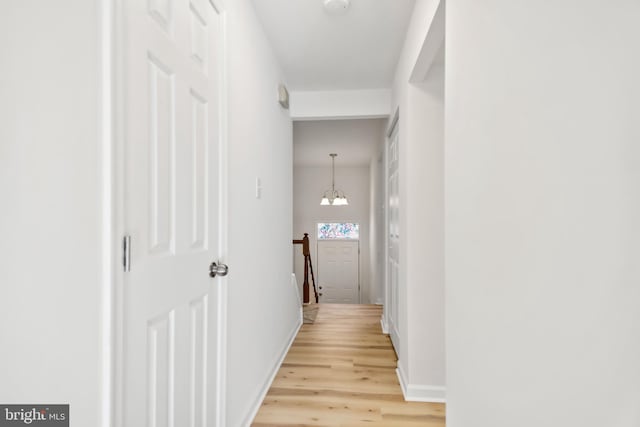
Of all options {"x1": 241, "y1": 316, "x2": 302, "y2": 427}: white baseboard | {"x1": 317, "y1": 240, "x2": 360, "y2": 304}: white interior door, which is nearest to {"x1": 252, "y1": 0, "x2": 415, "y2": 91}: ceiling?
{"x1": 241, "y1": 316, "x2": 302, "y2": 427}: white baseboard

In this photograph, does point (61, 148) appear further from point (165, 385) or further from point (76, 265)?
point (165, 385)

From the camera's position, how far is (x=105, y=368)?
853 mm

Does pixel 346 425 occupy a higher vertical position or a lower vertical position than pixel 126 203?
lower

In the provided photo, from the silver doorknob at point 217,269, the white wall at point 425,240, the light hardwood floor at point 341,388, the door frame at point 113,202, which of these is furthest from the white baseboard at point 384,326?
the door frame at point 113,202

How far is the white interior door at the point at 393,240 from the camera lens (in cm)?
321

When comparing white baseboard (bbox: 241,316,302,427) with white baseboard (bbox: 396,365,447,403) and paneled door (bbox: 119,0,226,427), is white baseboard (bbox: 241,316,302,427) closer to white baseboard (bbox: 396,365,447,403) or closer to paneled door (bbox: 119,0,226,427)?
paneled door (bbox: 119,0,226,427)

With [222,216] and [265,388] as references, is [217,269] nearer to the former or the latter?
[222,216]

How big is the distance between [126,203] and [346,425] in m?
1.82

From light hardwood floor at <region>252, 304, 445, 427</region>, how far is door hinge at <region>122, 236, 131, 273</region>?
159 centimetres

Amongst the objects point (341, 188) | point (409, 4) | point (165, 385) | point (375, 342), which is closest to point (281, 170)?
point (409, 4)

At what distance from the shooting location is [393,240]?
345cm

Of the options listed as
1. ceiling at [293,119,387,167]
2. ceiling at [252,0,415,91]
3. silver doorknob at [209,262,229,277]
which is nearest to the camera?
silver doorknob at [209,262,229,277]

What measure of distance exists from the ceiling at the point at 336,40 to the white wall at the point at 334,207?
4861 millimetres

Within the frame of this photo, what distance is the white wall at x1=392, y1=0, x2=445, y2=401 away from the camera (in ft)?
7.90
